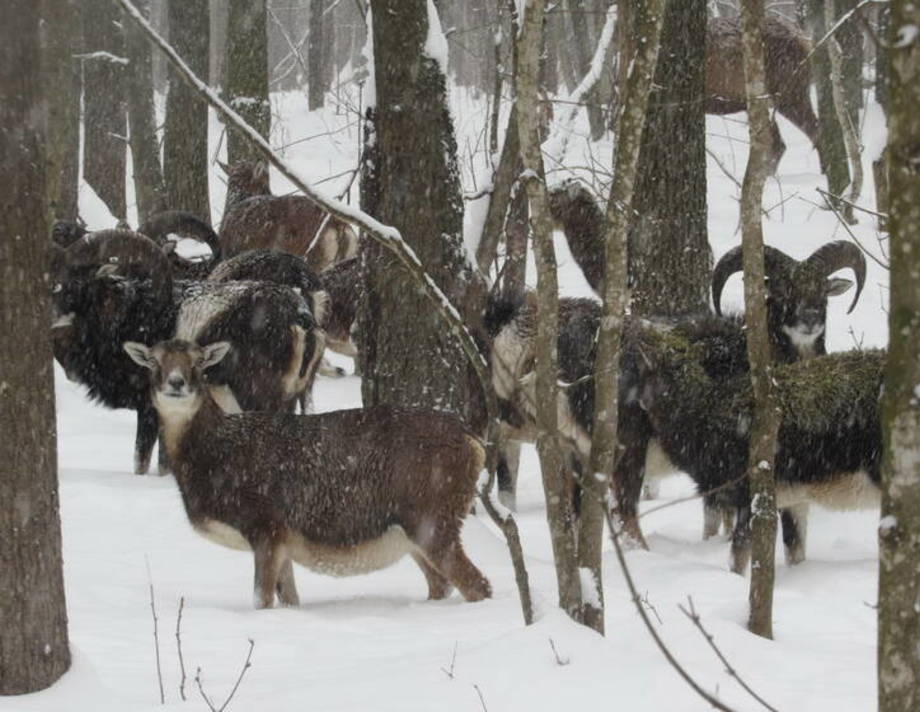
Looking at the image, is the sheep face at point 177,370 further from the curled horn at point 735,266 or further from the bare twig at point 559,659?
the bare twig at point 559,659

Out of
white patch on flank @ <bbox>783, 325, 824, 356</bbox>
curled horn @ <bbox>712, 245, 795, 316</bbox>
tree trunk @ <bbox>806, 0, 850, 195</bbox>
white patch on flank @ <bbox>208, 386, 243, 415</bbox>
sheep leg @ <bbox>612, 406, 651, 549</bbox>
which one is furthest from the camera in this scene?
tree trunk @ <bbox>806, 0, 850, 195</bbox>

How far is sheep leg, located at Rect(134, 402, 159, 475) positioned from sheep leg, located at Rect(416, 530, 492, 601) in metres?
3.98

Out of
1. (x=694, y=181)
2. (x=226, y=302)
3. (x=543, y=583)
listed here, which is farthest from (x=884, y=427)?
(x=226, y=302)

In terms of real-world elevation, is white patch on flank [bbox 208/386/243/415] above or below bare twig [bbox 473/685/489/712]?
above

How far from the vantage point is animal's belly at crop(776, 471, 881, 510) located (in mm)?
7801

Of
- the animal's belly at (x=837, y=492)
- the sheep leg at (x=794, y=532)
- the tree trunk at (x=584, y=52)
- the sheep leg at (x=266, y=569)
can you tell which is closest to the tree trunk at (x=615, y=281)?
the sheep leg at (x=266, y=569)

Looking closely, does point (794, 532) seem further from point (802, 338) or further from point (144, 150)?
point (144, 150)

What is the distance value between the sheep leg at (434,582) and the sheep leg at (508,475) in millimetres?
2331

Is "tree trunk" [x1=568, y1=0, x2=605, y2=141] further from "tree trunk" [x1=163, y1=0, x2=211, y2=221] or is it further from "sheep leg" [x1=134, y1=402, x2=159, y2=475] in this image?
"sheep leg" [x1=134, y1=402, x2=159, y2=475]

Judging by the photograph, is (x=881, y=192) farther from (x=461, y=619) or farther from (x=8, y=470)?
(x=8, y=470)

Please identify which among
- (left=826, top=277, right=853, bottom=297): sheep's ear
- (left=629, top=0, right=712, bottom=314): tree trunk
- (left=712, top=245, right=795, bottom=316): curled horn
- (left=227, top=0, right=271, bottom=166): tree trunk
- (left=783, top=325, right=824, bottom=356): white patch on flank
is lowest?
(left=783, top=325, right=824, bottom=356): white patch on flank

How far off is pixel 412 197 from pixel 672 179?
2.61 metres

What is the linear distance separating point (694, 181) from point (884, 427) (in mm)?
7361

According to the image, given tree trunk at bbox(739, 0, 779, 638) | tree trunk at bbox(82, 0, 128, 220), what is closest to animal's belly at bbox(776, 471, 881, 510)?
tree trunk at bbox(739, 0, 779, 638)
